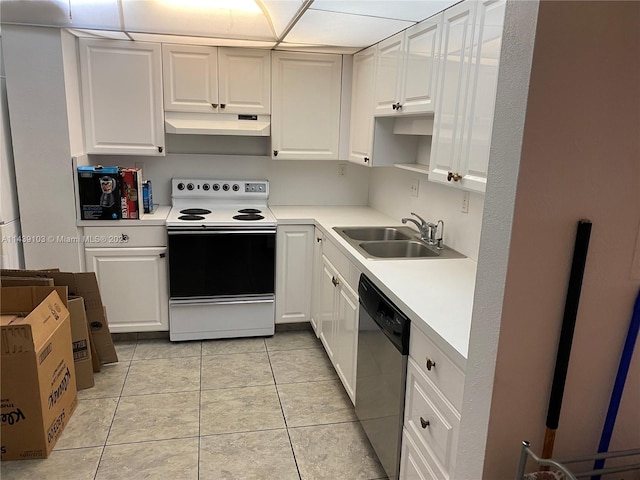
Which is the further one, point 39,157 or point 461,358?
point 39,157

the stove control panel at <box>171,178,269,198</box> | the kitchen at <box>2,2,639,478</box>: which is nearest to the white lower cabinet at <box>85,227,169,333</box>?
the stove control panel at <box>171,178,269,198</box>

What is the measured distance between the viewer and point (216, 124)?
3.37 m

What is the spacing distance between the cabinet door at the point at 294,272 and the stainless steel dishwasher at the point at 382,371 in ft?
3.84

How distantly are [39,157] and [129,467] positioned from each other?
193 centimetres

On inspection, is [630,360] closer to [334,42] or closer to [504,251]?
[504,251]

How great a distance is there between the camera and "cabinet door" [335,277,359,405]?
2.45 metres

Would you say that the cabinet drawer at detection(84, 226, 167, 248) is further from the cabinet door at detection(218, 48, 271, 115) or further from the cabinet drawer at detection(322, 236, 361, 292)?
the cabinet drawer at detection(322, 236, 361, 292)

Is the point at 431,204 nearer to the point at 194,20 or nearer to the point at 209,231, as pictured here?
the point at 209,231

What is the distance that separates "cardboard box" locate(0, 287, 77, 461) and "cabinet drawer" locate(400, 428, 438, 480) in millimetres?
1611

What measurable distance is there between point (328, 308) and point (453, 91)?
1546 mm

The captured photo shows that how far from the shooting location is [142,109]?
10.6 feet

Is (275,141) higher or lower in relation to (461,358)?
higher

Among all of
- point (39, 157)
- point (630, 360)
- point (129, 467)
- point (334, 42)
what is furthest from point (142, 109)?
point (630, 360)

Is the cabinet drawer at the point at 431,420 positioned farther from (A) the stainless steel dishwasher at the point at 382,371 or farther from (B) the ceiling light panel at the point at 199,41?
(B) the ceiling light panel at the point at 199,41
